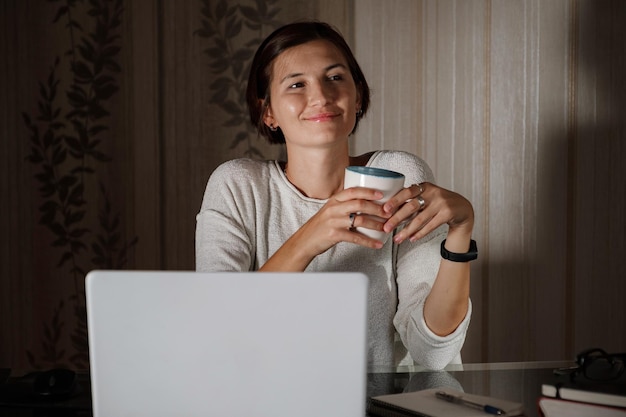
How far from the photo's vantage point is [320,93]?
1.69 meters

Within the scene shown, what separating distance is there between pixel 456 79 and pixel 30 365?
6.31 feet

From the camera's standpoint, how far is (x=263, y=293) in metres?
0.83

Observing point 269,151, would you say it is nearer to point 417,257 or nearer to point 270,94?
point 270,94

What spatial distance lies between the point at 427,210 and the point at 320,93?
0.44 meters

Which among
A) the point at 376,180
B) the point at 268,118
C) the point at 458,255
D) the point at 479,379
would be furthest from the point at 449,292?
the point at 268,118

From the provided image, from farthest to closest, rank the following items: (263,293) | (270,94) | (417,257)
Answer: (270,94) → (417,257) → (263,293)

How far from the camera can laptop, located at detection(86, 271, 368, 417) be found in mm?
831

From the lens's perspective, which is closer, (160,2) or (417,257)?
(417,257)

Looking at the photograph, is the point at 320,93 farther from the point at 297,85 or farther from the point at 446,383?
the point at 446,383

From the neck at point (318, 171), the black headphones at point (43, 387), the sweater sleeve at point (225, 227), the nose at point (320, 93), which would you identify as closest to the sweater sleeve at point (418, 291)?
the neck at point (318, 171)

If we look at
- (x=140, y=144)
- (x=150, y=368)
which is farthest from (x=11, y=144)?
(x=150, y=368)

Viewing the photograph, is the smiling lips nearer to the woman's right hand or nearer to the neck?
the neck

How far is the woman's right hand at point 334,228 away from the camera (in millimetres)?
1269

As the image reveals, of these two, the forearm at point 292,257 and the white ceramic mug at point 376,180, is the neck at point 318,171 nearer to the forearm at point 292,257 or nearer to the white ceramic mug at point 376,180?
the forearm at point 292,257
